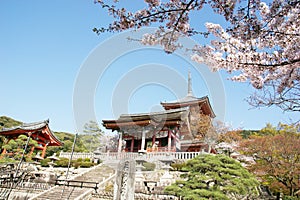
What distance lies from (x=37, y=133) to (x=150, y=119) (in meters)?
10.4

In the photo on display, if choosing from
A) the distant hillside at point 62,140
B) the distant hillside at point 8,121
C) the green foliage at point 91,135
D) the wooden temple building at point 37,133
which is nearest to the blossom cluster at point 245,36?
the wooden temple building at point 37,133

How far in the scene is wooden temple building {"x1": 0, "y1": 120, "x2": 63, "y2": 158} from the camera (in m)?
18.6

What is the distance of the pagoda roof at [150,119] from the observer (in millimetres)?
17156

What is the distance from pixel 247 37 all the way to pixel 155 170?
470 inches

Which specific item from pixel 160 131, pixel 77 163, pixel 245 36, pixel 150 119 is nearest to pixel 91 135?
pixel 77 163

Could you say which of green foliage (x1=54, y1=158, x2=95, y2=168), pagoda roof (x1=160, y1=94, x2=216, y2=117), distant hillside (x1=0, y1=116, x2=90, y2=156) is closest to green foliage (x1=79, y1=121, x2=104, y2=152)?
distant hillside (x1=0, y1=116, x2=90, y2=156)

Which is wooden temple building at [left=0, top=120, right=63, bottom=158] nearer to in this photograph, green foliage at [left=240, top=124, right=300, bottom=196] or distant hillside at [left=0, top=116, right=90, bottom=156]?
distant hillside at [left=0, top=116, right=90, bottom=156]

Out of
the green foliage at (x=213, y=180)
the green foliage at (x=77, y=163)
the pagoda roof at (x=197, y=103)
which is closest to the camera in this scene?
the green foliage at (x=213, y=180)

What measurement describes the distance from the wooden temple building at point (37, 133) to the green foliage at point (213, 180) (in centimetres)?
1549

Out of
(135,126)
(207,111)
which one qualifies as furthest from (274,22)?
(207,111)

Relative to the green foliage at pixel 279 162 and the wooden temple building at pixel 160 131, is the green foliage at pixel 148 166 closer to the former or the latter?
the wooden temple building at pixel 160 131

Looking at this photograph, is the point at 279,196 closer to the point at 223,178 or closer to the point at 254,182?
the point at 254,182

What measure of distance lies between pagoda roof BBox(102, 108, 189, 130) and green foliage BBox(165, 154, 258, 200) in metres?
9.29

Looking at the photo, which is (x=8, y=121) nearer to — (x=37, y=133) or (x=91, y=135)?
(x=91, y=135)
